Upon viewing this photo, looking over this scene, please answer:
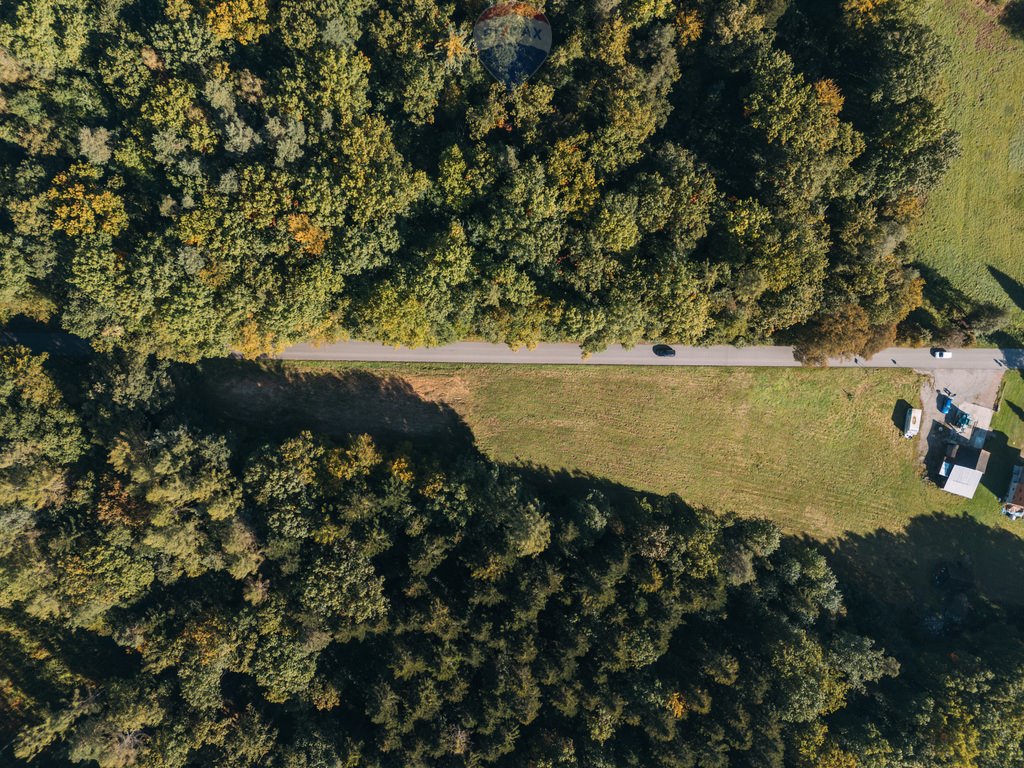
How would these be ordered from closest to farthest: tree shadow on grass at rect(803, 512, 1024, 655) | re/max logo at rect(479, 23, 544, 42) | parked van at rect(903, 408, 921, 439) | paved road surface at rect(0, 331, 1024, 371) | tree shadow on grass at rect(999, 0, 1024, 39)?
re/max logo at rect(479, 23, 544, 42)
paved road surface at rect(0, 331, 1024, 371)
tree shadow on grass at rect(999, 0, 1024, 39)
parked van at rect(903, 408, 921, 439)
tree shadow on grass at rect(803, 512, 1024, 655)

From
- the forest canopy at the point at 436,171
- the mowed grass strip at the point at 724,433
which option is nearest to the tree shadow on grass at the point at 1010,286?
the mowed grass strip at the point at 724,433

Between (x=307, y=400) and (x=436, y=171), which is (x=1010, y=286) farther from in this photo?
(x=307, y=400)

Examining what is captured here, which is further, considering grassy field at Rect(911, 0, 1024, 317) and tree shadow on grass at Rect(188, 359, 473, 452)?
grassy field at Rect(911, 0, 1024, 317)

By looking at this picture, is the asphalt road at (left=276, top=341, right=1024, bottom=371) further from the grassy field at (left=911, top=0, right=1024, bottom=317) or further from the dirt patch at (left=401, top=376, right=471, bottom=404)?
the grassy field at (left=911, top=0, right=1024, bottom=317)

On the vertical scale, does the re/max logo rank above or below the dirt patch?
Result: above

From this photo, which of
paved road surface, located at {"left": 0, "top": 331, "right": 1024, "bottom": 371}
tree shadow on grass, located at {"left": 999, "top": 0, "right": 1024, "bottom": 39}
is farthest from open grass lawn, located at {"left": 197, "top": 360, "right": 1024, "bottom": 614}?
tree shadow on grass, located at {"left": 999, "top": 0, "right": 1024, "bottom": 39}

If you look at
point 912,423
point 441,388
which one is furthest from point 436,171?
point 912,423

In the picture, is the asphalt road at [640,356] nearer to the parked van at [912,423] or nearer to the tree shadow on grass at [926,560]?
the parked van at [912,423]

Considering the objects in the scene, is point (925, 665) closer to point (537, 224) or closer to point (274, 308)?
point (537, 224)
